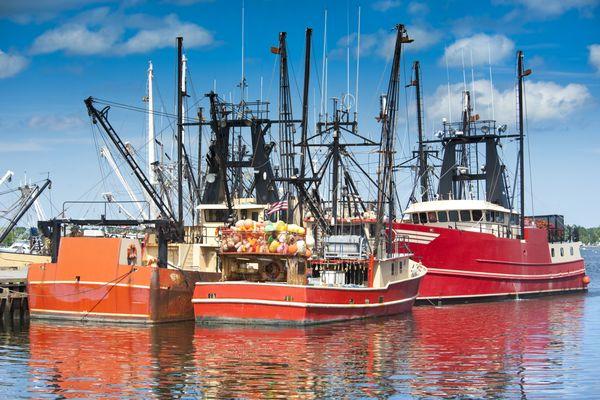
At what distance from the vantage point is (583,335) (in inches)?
1362

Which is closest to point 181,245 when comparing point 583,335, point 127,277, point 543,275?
point 127,277

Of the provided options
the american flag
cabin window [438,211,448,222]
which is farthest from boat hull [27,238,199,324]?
cabin window [438,211,448,222]

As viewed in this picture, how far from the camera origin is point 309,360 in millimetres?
27078

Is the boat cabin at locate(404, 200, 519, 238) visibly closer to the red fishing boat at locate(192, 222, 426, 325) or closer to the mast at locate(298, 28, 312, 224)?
the red fishing boat at locate(192, 222, 426, 325)

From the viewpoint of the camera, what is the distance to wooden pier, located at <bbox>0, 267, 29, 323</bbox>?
38750 millimetres

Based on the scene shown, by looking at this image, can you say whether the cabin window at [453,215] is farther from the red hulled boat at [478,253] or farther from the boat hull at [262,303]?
the boat hull at [262,303]

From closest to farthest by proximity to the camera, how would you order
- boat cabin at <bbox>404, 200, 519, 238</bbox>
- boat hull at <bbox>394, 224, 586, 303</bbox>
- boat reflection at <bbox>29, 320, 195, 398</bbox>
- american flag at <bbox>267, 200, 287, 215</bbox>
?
1. boat reflection at <bbox>29, 320, 195, 398</bbox>
2. american flag at <bbox>267, 200, 287, 215</bbox>
3. boat hull at <bbox>394, 224, 586, 303</bbox>
4. boat cabin at <bbox>404, 200, 519, 238</bbox>

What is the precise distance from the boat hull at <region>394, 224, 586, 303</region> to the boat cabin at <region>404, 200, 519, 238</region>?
1392 mm

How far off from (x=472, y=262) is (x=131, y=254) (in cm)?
2043

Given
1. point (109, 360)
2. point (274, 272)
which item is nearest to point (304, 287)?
point (274, 272)

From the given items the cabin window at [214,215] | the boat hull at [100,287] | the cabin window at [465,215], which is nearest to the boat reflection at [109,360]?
the boat hull at [100,287]

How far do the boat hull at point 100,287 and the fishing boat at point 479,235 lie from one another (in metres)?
15.4

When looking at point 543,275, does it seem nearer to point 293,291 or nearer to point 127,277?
point 293,291

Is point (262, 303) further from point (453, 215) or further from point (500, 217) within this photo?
point (500, 217)
